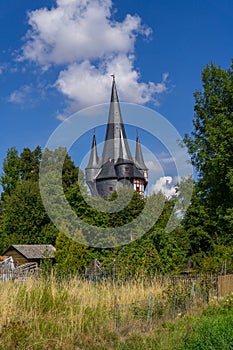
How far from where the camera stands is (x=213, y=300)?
34.2ft

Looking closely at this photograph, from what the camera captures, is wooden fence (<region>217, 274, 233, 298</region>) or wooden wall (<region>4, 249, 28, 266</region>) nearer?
wooden fence (<region>217, 274, 233, 298</region>)

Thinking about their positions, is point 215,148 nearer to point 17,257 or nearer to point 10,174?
point 17,257

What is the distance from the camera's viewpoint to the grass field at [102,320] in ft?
20.0

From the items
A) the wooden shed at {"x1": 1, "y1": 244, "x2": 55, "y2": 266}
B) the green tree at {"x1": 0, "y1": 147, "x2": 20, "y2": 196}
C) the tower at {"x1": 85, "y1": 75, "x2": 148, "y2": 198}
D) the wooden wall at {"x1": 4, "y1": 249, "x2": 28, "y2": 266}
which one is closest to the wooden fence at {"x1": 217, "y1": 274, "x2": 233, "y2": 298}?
the tower at {"x1": 85, "y1": 75, "x2": 148, "y2": 198}

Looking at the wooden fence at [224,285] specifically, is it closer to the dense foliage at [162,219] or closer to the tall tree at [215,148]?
the dense foliage at [162,219]

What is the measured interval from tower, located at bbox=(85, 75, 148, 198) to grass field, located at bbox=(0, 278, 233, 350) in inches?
653

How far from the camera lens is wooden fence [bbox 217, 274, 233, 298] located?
37.5 ft

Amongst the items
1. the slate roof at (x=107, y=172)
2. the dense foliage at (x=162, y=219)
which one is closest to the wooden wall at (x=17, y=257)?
the dense foliage at (x=162, y=219)

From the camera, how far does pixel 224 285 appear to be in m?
11.8

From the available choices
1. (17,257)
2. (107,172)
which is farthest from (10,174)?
(17,257)

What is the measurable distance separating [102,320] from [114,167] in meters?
27.5

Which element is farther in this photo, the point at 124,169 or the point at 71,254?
the point at 124,169

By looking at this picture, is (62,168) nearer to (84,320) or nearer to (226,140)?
(226,140)

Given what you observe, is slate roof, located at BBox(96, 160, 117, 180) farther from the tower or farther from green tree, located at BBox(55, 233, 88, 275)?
green tree, located at BBox(55, 233, 88, 275)
